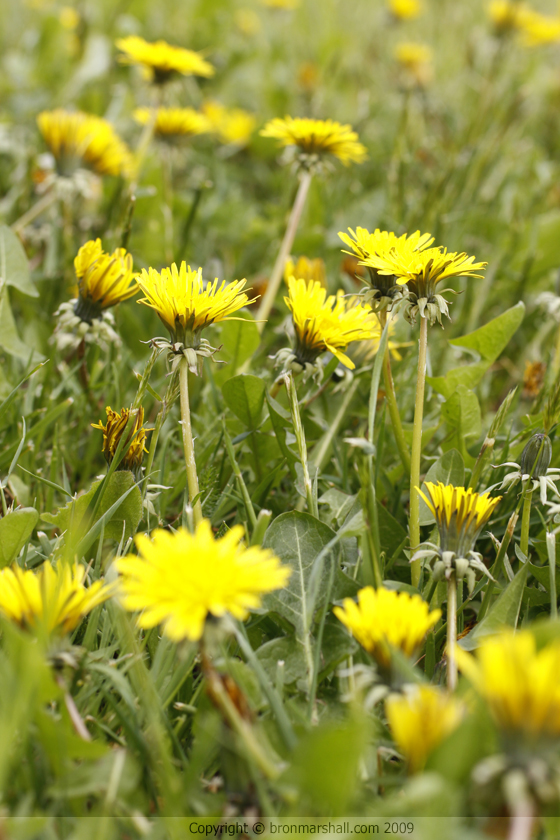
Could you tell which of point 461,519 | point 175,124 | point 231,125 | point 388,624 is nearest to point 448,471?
point 461,519

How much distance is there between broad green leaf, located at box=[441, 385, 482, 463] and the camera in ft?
4.79

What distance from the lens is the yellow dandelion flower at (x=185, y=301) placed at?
43.2 inches

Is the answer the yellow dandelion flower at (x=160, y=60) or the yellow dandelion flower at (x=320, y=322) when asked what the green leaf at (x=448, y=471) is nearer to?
the yellow dandelion flower at (x=320, y=322)

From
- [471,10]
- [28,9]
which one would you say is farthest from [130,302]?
[471,10]

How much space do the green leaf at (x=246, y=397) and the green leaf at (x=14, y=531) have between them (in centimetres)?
47

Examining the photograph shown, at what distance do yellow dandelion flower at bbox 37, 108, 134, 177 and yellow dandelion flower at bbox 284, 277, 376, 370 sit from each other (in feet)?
4.04

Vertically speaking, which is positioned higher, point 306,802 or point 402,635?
point 402,635

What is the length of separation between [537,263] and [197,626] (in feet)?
6.76

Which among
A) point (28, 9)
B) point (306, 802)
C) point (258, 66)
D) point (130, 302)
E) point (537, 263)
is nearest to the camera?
point (306, 802)

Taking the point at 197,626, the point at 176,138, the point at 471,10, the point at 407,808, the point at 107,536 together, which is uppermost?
the point at 471,10

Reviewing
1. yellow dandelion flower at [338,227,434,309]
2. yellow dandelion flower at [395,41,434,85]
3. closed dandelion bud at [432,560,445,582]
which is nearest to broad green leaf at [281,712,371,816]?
closed dandelion bud at [432,560,445,582]

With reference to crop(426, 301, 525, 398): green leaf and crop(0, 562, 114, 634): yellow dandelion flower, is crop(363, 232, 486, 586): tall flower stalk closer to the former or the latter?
crop(426, 301, 525, 398): green leaf

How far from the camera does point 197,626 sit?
0.71 meters

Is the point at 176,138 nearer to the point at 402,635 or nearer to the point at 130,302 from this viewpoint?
the point at 130,302
